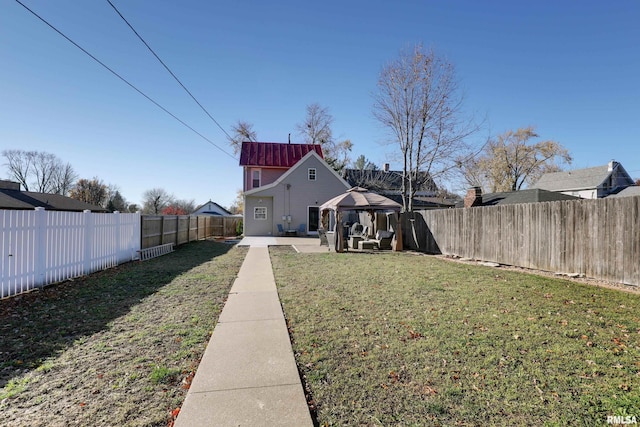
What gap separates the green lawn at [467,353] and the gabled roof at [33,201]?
78.6 feet

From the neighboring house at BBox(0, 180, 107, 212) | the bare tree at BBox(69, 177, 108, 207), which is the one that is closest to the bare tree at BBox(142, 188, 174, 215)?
the bare tree at BBox(69, 177, 108, 207)

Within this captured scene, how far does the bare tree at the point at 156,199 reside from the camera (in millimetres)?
62709

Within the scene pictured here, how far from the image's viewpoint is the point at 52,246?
266 inches

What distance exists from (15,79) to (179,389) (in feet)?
44.5

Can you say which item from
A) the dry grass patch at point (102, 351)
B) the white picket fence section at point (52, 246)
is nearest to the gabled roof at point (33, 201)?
the white picket fence section at point (52, 246)

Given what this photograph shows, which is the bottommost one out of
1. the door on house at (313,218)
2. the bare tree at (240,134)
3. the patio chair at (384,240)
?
the patio chair at (384,240)

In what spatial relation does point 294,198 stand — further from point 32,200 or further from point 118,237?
point 32,200

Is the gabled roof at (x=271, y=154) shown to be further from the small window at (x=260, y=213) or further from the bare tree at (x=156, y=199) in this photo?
the bare tree at (x=156, y=199)

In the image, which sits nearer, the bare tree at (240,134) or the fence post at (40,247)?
the fence post at (40,247)

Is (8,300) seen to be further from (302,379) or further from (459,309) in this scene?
(459,309)

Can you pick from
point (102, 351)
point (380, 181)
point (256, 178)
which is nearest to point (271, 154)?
point (256, 178)

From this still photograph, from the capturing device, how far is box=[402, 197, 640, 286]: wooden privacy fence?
6883mm

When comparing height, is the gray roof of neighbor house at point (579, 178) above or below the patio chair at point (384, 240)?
above

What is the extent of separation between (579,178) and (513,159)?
6.72 meters
